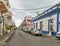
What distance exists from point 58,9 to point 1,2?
39.6 ft

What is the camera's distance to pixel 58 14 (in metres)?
43.1

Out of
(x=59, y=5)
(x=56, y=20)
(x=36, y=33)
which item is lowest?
(x=36, y=33)

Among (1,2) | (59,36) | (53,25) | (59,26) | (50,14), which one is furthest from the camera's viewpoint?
(50,14)

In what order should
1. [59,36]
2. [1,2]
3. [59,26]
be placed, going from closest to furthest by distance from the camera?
[59,36], [1,2], [59,26]

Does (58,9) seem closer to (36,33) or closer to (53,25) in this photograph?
(53,25)

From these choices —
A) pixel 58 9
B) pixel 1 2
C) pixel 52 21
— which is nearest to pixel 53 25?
pixel 52 21

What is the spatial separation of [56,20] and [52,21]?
3.41 meters

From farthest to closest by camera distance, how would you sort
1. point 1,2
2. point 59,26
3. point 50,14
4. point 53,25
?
point 50,14 → point 53,25 → point 59,26 → point 1,2

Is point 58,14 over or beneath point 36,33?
over

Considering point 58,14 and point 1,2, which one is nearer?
point 1,2

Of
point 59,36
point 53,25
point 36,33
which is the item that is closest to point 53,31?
point 53,25

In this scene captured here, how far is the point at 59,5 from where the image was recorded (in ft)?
142

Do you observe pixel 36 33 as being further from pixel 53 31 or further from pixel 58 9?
pixel 58 9

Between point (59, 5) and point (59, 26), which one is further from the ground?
point (59, 5)
